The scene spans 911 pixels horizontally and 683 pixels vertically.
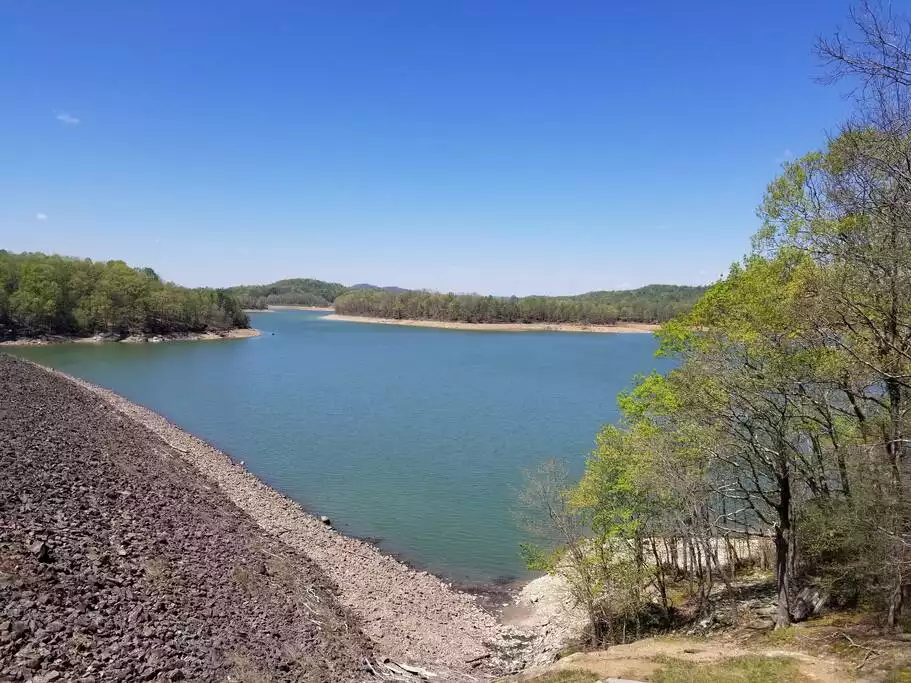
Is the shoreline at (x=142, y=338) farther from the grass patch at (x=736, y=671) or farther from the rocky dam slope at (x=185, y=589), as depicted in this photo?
the grass patch at (x=736, y=671)

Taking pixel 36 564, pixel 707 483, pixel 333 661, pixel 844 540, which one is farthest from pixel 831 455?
pixel 36 564

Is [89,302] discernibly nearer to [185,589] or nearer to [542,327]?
[185,589]

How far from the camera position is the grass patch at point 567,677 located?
9252 mm

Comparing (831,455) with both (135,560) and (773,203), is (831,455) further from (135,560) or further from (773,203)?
(135,560)

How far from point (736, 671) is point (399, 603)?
9.76 metres

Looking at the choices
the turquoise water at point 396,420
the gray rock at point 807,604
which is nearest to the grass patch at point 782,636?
the gray rock at point 807,604

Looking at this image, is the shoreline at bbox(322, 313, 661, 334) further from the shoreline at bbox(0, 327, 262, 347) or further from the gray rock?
the gray rock

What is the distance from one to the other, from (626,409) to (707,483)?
12.1 ft

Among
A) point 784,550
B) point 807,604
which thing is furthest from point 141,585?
point 807,604

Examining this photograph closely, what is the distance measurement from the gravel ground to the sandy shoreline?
2.67 ft

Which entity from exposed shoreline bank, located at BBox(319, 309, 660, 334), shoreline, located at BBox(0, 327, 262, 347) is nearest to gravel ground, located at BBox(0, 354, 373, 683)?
shoreline, located at BBox(0, 327, 262, 347)

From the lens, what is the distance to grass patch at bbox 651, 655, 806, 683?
8477 mm

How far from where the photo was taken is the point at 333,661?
38.8ft

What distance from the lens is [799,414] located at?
1044 cm
